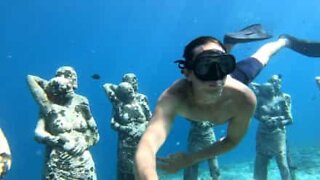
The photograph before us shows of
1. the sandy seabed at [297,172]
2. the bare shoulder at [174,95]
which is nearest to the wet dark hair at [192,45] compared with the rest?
the bare shoulder at [174,95]

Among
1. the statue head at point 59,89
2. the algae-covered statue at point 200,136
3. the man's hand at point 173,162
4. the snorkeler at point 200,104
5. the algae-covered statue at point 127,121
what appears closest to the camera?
the snorkeler at point 200,104

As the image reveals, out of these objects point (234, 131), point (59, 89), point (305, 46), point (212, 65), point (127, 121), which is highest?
point (305, 46)

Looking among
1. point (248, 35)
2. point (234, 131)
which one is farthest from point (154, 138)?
point (248, 35)

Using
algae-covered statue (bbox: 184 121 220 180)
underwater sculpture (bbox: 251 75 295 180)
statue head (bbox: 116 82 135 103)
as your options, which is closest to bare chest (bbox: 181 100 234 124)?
statue head (bbox: 116 82 135 103)

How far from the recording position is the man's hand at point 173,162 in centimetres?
477

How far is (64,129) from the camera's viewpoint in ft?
29.0

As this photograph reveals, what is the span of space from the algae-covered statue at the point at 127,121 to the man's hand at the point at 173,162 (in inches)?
247

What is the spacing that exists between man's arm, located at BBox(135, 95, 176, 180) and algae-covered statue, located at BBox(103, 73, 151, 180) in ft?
21.7

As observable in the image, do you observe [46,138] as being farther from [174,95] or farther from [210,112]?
[174,95]

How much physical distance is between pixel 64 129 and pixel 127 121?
2.69 m

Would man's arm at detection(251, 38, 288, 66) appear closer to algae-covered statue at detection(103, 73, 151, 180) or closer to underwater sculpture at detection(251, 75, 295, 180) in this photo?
underwater sculpture at detection(251, 75, 295, 180)

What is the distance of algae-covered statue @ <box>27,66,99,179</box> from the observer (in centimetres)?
870

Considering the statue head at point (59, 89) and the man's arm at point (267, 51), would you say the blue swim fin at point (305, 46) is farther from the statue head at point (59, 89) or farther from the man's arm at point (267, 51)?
the statue head at point (59, 89)

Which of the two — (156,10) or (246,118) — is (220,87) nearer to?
(246,118)
